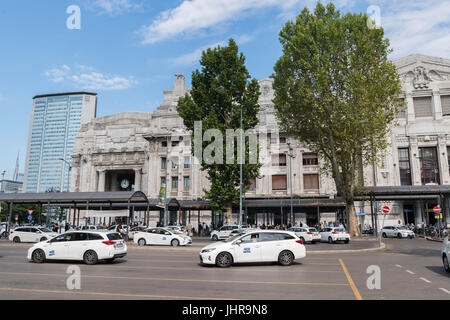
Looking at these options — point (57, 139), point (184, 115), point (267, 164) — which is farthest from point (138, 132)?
point (57, 139)

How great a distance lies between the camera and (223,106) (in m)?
33.7

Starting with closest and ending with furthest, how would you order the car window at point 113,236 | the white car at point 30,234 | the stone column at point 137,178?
the car window at point 113,236 < the white car at point 30,234 < the stone column at point 137,178

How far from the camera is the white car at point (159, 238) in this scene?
25922mm

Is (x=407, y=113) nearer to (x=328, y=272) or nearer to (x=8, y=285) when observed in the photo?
(x=328, y=272)

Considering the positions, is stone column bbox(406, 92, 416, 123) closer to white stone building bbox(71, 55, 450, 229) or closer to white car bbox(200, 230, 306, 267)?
white stone building bbox(71, 55, 450, 229)

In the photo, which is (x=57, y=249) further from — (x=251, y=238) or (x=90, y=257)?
(x=251, y=238)

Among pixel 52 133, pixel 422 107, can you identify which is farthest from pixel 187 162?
pixel 52 133

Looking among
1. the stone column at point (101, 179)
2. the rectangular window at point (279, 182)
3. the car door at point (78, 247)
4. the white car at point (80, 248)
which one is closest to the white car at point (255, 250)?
the white car at point (80, 248)

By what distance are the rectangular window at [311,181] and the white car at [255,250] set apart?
39.7 meters

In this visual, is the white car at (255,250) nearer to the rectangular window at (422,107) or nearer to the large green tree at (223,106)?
the large green tree at (223,106)

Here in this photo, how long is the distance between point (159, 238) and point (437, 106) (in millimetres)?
46314

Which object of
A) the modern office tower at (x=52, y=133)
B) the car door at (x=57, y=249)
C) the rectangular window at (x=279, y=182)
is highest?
the modern office tower at (x=52, y=133)

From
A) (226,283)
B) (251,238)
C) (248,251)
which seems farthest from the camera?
(251,238)
